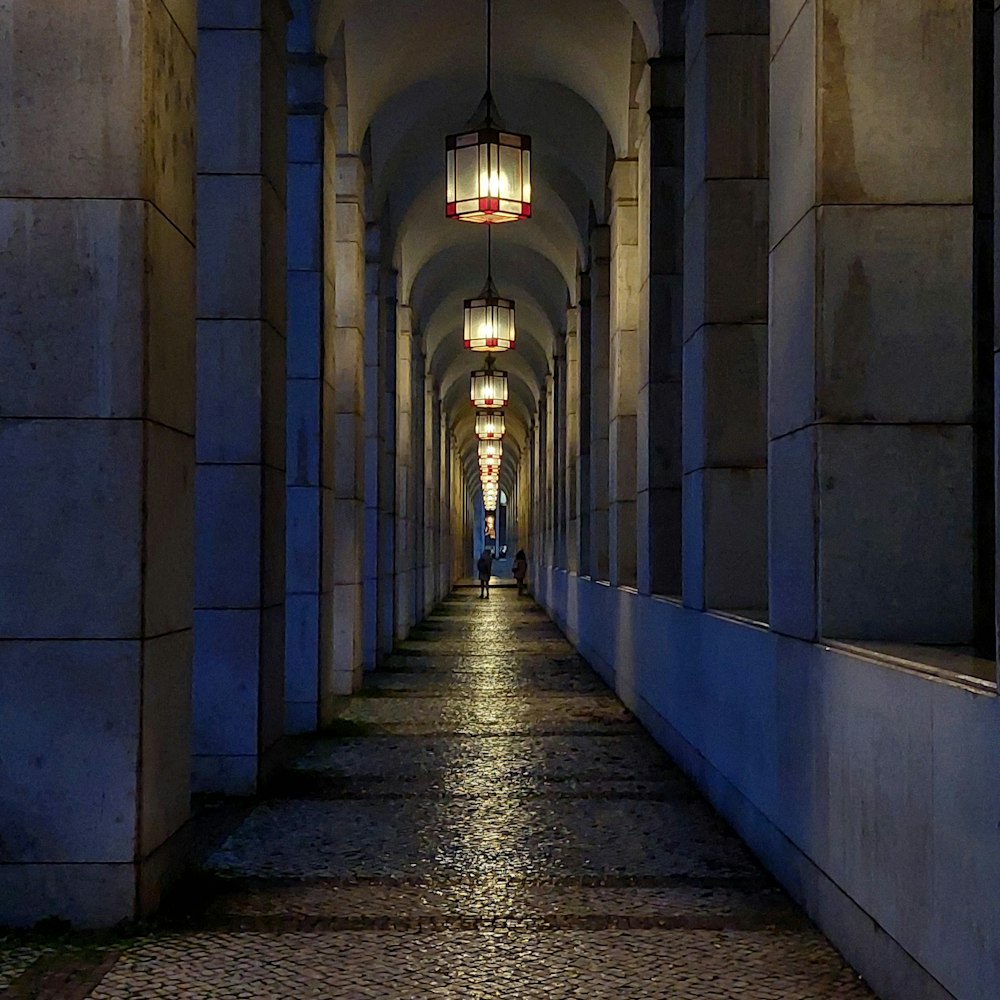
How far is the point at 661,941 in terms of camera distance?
528 centimetres

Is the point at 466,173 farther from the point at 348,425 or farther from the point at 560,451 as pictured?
the point at 560,451

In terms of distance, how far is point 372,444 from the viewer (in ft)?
56.6

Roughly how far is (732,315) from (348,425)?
5.65 m

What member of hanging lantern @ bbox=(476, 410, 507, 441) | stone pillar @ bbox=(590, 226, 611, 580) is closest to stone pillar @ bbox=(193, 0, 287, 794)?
stone pillar @ bbox=(590, 226, 611, 580)

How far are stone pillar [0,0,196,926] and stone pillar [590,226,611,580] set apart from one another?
11.6 meters

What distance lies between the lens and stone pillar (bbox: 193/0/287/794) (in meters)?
8.48

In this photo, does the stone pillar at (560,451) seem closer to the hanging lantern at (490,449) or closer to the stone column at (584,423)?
the stone column at (584,423)

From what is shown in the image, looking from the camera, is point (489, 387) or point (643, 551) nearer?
point (643, 551)

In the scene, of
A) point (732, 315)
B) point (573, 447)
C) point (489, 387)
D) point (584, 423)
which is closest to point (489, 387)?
point (489, 387)

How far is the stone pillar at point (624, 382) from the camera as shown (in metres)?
14.0

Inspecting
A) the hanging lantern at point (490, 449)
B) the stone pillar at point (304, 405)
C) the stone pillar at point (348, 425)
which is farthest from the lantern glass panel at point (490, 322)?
the hanging lantern at point (490, 449)

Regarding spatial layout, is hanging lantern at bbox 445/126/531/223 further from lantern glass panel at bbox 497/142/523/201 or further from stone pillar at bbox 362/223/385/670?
stone pillar at bbox 362/223/385/670

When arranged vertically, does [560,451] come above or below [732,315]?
above

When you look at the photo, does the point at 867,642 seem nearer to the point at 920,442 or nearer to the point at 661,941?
the point at 920,442
